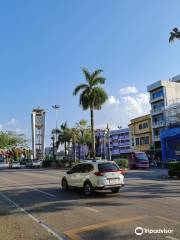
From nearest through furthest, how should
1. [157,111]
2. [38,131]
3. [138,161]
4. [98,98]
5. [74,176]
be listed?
[74,176] < [138,161] < [98,98] < [157,111] < [38,131]

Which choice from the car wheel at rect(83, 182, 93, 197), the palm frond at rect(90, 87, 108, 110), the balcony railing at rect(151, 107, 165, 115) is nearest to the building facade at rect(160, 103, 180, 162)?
the palm frond at rect(90, 87, 108, 110)

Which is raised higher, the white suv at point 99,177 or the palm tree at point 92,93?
the palm tree at point 92,93

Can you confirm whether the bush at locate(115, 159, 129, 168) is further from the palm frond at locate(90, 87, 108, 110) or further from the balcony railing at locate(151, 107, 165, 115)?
the balcony railing at locate(151, 107, 165, 115)

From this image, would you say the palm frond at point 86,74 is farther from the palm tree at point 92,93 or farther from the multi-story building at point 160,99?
the multi-story building at point 160,99

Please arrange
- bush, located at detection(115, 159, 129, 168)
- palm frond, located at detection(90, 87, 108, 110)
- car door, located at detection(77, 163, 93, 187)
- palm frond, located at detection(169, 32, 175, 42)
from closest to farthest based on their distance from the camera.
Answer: car door, located at detection(77, 163, 93, 187) < palm frond, located at detection(169, 32, 175, 42) < bush, located at detection(115, 159, 129, 168) < palm frond, located at detection(90, 87, 108, 110)

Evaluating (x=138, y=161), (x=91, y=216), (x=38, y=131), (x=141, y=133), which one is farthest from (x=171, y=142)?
Answer: (x=38, y=131)

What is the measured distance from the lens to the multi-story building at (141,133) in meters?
89.8

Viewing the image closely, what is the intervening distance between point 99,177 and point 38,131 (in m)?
103

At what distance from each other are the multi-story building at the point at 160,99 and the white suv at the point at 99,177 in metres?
63.1

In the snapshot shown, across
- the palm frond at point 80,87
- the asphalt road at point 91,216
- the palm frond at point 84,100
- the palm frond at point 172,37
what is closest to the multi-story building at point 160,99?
the palm frond at point 80,87

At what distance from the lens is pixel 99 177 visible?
59.1 feet

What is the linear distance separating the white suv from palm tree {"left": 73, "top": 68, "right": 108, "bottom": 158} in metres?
32.6

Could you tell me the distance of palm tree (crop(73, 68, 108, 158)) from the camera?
52469 millimetres

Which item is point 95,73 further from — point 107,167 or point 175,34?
point 107,167
